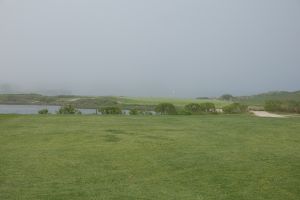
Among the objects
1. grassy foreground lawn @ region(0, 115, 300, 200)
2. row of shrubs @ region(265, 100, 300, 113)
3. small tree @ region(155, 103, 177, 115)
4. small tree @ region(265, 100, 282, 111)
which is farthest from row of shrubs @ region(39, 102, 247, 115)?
grassy foreground lawn @ region(0, 115, 300, 200)

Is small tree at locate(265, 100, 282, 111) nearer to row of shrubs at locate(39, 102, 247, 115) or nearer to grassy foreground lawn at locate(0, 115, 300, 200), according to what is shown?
row of shrubs at locate(39, 102, 247, 115)

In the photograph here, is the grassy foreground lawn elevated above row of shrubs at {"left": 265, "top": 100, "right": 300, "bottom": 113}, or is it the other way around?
row of shrubs at {"left": 265, "top": 100, "right": 300, "bottom": 113}

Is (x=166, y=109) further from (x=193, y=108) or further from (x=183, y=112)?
(x=193, y=108)

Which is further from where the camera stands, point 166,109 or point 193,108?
point 193,108

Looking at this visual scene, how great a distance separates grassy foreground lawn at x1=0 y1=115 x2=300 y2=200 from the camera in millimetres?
5797

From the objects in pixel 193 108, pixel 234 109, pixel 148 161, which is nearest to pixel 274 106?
pixel 234 109

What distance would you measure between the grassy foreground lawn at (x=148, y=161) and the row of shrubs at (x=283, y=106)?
6955mm

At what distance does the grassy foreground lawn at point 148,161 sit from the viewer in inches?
228

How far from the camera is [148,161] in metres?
7.73

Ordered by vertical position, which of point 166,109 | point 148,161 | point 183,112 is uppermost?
point 166,109

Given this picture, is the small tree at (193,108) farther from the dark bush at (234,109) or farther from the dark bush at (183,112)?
the dark bush at (234,109)

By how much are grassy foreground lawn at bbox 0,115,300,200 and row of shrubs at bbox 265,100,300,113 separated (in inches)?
274

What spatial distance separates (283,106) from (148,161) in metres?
14.0

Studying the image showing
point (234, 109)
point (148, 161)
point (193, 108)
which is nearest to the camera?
point (148, 161)
